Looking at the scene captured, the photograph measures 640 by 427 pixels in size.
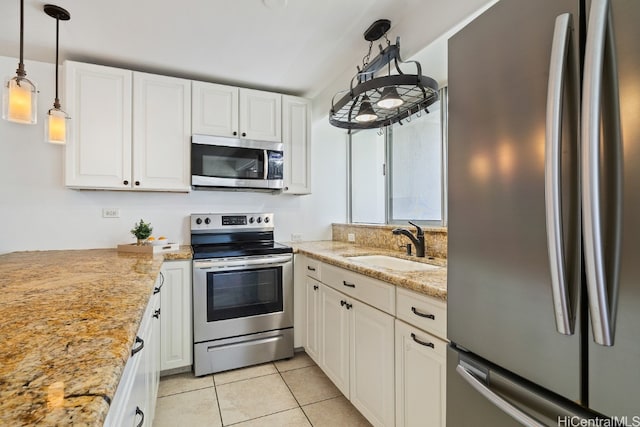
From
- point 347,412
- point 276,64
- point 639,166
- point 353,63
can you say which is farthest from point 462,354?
point 276,64

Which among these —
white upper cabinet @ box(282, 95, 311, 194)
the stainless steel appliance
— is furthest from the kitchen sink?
white upper cabinet @ box(282, 95, 311, 194)

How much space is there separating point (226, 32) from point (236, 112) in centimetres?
79

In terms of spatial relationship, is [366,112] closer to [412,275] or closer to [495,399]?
[412,275]

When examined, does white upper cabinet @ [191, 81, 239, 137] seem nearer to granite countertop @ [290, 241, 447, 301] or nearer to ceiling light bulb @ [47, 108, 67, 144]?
ceiling light bulb @ [47, 108, 67, 144]

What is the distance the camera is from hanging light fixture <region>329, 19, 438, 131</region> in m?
1.51

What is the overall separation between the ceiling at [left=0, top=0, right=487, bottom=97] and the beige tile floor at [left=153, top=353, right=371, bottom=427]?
89.8 inches

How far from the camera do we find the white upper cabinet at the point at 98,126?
88.3 inches

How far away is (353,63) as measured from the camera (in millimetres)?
2418

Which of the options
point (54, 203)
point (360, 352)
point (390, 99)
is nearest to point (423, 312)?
point (360, 352)

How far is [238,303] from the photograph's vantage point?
243cm

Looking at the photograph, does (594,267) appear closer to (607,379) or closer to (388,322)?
(607,379)

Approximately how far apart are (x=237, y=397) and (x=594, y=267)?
2134 millimetres

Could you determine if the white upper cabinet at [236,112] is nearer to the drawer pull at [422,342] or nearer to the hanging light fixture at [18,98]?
the hanging light fixture at [18,98]

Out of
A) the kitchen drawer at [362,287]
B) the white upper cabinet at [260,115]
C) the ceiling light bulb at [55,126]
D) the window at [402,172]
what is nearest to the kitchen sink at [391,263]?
the kitchen drawer at [362,287]
